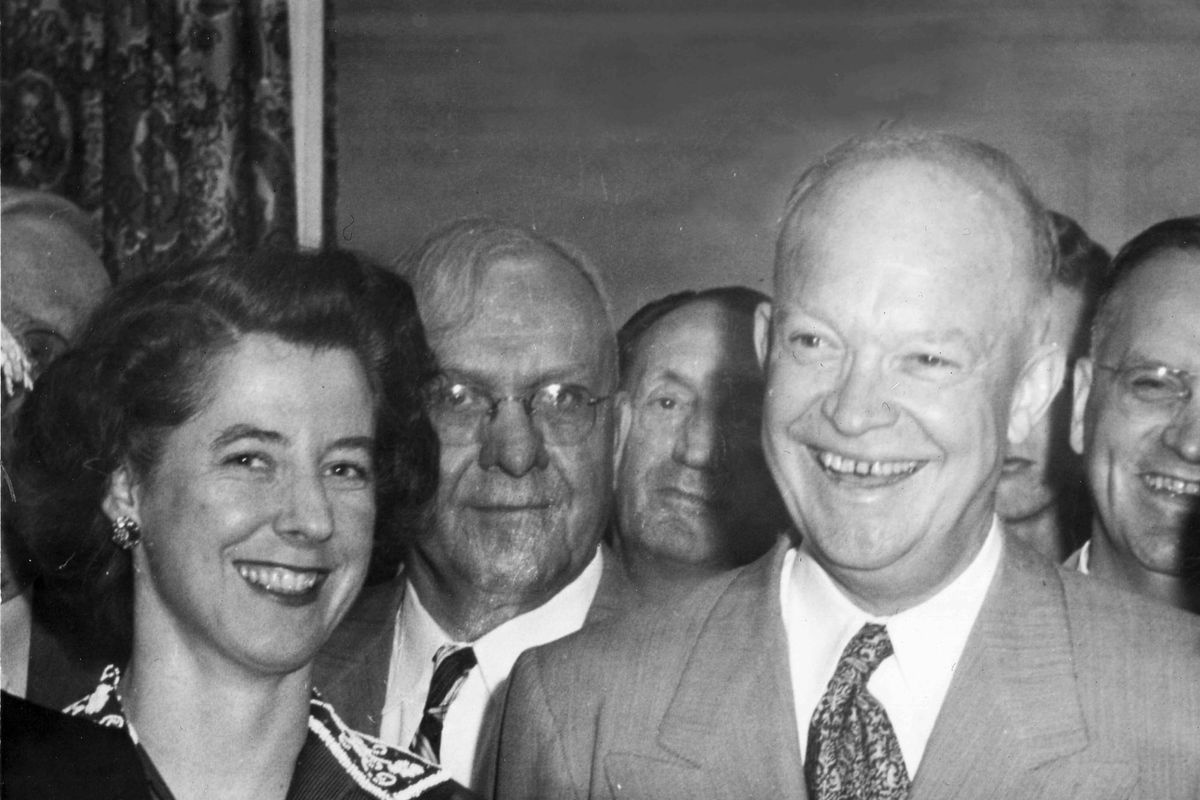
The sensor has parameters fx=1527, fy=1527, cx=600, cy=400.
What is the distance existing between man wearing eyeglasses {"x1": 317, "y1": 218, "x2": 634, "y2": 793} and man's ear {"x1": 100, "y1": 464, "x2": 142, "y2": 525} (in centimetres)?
42

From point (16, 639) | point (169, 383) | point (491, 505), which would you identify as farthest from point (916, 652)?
point (16, 639)

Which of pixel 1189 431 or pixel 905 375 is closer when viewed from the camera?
pixel 905 375

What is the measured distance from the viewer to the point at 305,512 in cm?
198

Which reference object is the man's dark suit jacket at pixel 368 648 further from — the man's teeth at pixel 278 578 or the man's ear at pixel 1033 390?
the man's ear at pixel 1033 390

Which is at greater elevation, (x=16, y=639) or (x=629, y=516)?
(x=629, y=516)

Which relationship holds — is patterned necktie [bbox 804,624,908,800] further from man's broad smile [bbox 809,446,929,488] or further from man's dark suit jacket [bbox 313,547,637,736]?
man's dark suit jacket [bbox 313,547,637,736]

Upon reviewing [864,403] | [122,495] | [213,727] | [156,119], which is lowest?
[213,727]

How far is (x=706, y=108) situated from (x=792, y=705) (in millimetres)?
892

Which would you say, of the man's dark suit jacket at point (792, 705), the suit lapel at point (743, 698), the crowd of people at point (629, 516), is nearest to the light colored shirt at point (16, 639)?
the crowd of people at point (629, 516)

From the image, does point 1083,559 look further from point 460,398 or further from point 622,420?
point 460,398

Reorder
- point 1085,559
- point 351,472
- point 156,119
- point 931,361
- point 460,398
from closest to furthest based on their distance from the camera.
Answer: point 931,361 < point 351,472 < point 1085,559 < point 460,398 < point 156,119

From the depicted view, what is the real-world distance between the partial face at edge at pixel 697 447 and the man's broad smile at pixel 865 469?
1.33 ft

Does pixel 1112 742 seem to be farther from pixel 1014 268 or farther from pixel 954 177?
pixel 954 177

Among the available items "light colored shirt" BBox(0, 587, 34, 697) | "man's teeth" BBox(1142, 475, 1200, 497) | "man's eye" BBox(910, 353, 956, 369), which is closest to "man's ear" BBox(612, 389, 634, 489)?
"man's eye" BBox(910, 353, 956, 369)
